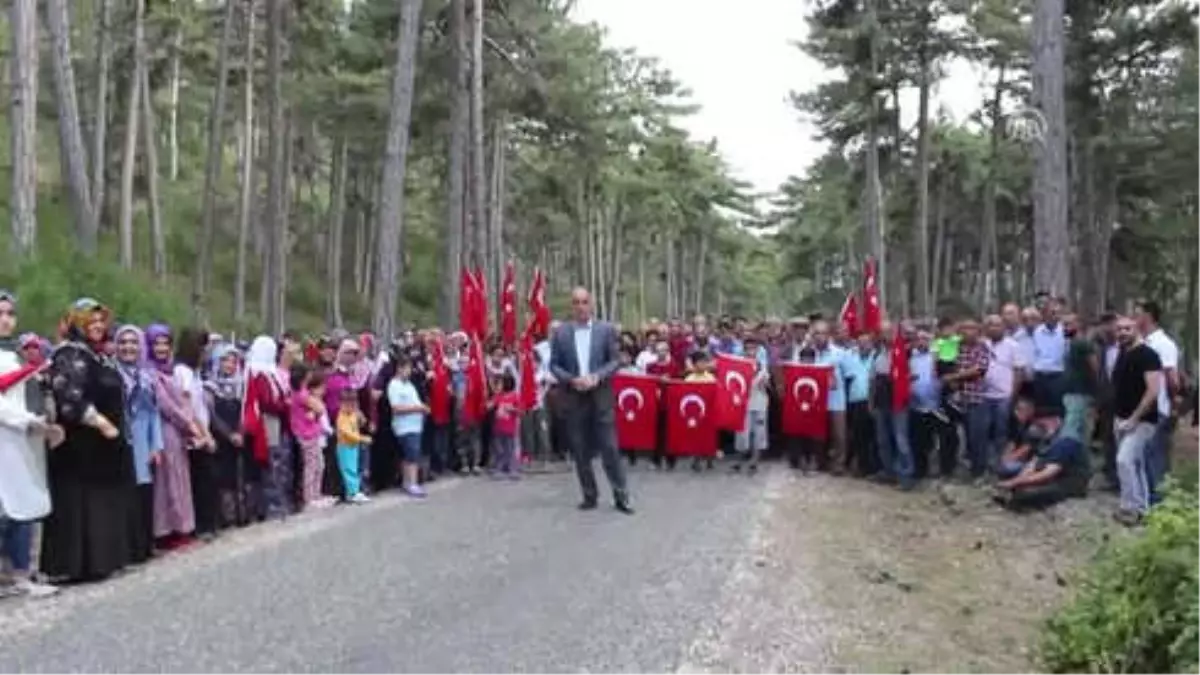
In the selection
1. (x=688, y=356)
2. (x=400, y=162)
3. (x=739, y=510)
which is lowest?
(x=739, y=510)

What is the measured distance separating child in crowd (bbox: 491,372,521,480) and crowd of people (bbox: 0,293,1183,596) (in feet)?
0.09

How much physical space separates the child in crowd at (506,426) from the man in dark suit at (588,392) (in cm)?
422

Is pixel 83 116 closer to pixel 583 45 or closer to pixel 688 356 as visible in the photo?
pixel 583 45

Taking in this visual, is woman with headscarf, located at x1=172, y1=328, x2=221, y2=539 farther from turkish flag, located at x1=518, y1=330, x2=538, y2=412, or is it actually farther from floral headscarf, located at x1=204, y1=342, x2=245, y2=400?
turkish flag, located at x1=518, y1=330, x2=538, y2=412

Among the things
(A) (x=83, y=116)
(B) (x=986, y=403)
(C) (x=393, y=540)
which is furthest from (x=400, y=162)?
(A) (x=83, y=116)

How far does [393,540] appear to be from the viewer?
37.0 ft

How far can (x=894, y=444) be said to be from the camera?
1698 centimetres

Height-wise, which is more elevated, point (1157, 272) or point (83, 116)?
point (83, 116)

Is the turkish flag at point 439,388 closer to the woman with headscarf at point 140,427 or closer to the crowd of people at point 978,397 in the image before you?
the crowd of people at point 978,397

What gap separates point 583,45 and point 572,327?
23262mm

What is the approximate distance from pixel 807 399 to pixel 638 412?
2083 millimetres

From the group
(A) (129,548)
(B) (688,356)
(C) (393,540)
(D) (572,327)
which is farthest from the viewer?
(B) (688,356)

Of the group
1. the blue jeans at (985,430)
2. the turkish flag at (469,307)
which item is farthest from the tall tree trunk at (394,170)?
the blue jeans at (985,430)

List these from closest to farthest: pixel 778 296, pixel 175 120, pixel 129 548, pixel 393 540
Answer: pixel 129 548 < pixel 393 540 < pixel 175 120 < pixel 778 296
